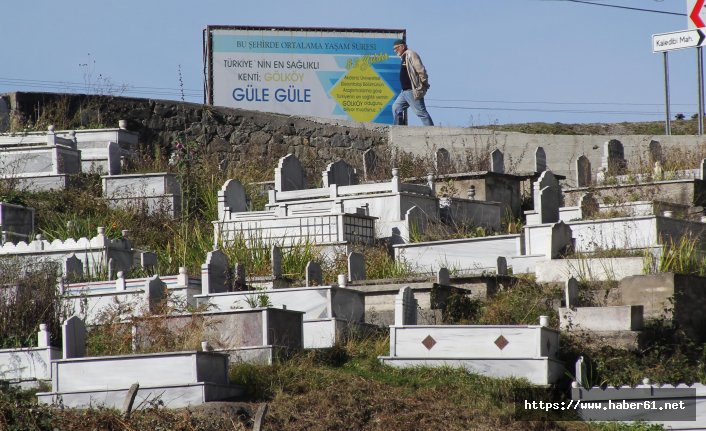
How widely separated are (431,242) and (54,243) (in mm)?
6461

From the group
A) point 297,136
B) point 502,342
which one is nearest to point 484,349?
point 502,342

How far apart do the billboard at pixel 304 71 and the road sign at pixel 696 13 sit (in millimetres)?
7523

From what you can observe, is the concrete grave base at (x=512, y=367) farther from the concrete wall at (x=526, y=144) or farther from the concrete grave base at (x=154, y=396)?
the concrete wall at (x=526, y=144)

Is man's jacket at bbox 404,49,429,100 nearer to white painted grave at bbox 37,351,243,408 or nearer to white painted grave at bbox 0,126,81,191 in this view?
white painted grave at bbox 0,126,81,191

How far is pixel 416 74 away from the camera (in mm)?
37719

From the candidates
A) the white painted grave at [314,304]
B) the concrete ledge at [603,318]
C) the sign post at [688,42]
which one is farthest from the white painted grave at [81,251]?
the sign post at [688,42]

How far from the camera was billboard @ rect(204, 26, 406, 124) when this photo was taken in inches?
1487

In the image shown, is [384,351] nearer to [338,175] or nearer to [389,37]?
[338,175]

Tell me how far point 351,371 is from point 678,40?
19.1 metres

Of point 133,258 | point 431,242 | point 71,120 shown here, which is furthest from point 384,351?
point 71,120

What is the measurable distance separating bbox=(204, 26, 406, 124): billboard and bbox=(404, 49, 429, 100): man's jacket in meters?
0.64

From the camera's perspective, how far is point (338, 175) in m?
29.6

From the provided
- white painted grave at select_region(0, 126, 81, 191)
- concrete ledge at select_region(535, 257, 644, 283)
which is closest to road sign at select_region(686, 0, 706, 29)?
concrete ledge at select_region(535, 257, 644, 283)

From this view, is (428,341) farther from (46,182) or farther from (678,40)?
(678,40)
